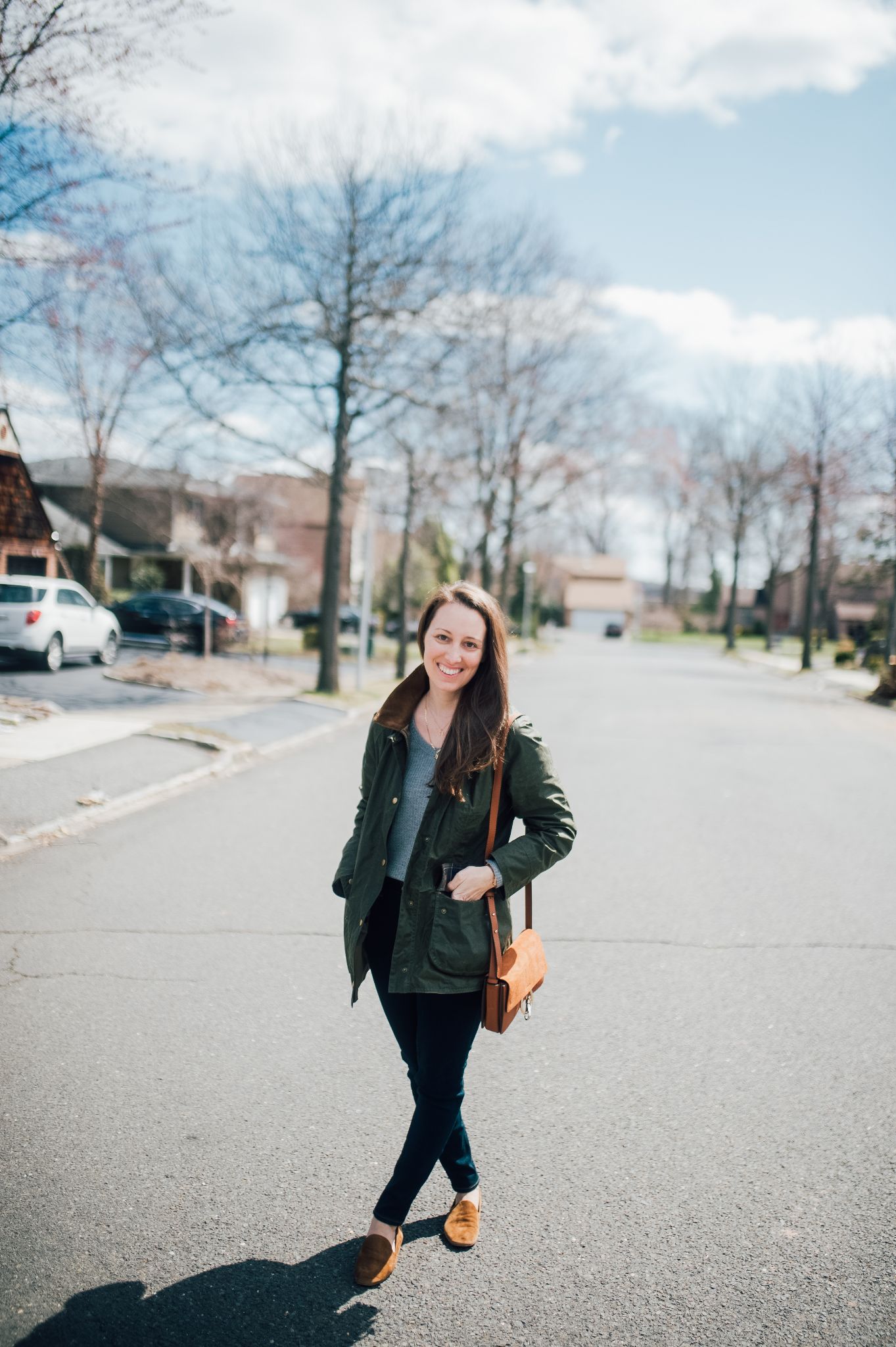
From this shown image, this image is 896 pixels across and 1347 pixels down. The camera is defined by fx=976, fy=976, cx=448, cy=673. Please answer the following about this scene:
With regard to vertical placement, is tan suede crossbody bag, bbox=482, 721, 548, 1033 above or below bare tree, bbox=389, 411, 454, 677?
below

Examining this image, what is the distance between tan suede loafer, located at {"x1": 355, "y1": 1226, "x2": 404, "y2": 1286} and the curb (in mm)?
4878

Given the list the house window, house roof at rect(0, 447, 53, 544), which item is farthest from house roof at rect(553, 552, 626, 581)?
house roof at rect(0, 447, 53, 544)

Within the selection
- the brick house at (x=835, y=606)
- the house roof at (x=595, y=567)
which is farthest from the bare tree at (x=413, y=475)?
the house roof at (x=595, y=567)

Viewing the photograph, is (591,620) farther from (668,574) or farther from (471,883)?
(471,883)

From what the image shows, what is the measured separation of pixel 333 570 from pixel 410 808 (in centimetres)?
1618

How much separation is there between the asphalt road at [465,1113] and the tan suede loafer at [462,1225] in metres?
0.03

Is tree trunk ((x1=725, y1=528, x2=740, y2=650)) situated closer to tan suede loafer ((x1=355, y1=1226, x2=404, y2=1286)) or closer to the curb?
the curb

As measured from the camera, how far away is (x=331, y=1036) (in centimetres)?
415

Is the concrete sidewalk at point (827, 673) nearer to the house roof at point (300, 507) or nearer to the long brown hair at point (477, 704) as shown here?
the house roof at point (300, 507)

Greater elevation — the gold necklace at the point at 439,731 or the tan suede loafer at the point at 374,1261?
the gold necklace at the point at 439,731

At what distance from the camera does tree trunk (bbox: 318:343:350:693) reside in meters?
18.4

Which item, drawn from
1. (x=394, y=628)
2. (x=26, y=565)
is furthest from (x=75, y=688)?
(x=394, y=628)

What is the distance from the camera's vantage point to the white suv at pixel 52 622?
14562 mm

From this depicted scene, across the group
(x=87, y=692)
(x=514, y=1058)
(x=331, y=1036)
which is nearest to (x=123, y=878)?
(x=331, y=1036)
